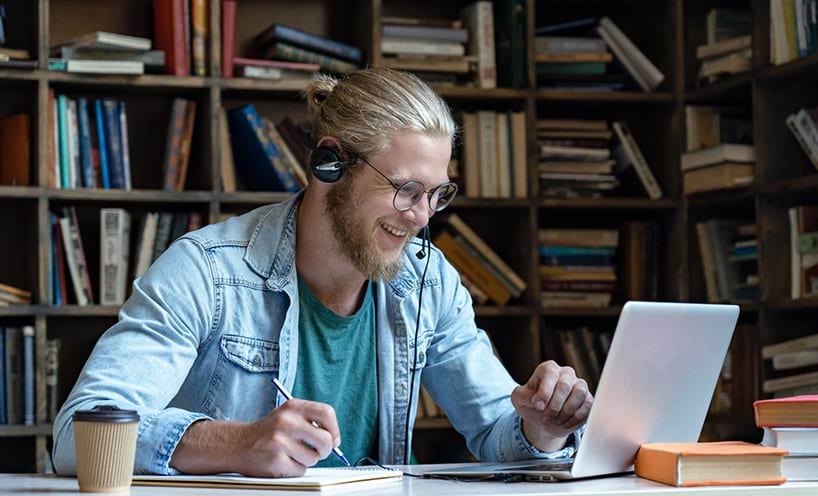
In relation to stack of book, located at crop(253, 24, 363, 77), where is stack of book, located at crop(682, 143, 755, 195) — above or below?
below

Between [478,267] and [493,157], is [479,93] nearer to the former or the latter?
[493,157]

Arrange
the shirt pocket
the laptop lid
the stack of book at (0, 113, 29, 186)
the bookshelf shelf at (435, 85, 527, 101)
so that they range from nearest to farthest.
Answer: the laptop lid
the shirt pocket
the stack of book at (0, 113, 29, 186)
the bookshelf shelf at (435, 85, 527, 101)

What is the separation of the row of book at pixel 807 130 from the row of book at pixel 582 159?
56cm

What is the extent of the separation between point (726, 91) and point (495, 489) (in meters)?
2.34

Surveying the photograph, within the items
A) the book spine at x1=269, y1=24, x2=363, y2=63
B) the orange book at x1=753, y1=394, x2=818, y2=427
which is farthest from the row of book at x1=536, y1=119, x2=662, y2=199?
the orange book at x1=753, y1=394, x2=818, y2=427

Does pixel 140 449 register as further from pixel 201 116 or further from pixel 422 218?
pixel 201 116

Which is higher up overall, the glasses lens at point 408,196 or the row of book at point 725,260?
the glasses lens at point 408,196

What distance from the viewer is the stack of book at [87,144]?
128 inches

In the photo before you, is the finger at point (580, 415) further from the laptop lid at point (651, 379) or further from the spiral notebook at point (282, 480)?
the spiral notebook at point (282, 480)

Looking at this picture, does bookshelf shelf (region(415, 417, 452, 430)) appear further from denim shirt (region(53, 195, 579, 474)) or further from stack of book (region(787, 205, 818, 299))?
denim shirt (region(53, 195, 579, 474))

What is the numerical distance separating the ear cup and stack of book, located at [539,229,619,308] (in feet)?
5.58

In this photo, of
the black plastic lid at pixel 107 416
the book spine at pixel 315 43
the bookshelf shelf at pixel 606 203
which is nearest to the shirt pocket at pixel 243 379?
the black plastic lid at pixel 107 416

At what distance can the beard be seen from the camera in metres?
1.95

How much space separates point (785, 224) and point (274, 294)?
72.9 inches
